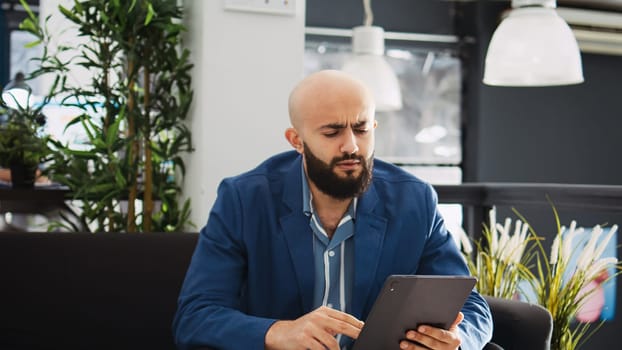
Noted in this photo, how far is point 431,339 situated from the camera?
5.14ft

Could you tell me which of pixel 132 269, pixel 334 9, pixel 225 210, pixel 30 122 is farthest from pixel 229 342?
pixel 334 9

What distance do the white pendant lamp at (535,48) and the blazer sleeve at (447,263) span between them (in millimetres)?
722

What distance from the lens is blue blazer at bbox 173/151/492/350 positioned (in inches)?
70.6

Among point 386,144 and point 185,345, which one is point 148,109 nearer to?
point 185,345

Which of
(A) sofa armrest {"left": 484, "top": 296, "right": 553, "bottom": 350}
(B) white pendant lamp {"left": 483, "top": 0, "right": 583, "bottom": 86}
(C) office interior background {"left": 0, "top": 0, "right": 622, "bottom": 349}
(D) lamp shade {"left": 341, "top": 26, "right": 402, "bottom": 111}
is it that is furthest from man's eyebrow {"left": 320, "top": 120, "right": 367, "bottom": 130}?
(C) office interior background {"left": 0, "top": 0, "right": 622, "bottom": 349}

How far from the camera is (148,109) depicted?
2.93 metres

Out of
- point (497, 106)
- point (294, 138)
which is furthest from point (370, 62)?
point (497, 106)

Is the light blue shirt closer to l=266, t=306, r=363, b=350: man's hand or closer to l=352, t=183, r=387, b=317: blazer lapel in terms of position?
l=352, t=183, r=387, b=317: blazer lapel

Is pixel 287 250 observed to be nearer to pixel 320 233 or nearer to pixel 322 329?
pixel 320 233

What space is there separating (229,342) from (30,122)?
1.57 m

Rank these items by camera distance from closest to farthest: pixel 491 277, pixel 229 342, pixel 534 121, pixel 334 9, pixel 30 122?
pixel 229 342 < pixel 491 277 < pixel 30 122 < pixel 334 9 < pixel 534 121

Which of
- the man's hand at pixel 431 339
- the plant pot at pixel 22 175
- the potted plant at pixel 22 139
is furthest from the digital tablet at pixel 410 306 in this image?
the plant pot at pixel 22 175

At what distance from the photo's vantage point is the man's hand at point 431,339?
5.11 ft

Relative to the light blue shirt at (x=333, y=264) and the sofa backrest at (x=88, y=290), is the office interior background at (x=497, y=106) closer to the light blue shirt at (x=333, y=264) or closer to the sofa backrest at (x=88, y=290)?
the sofa backrest at (x=88, y=290)
